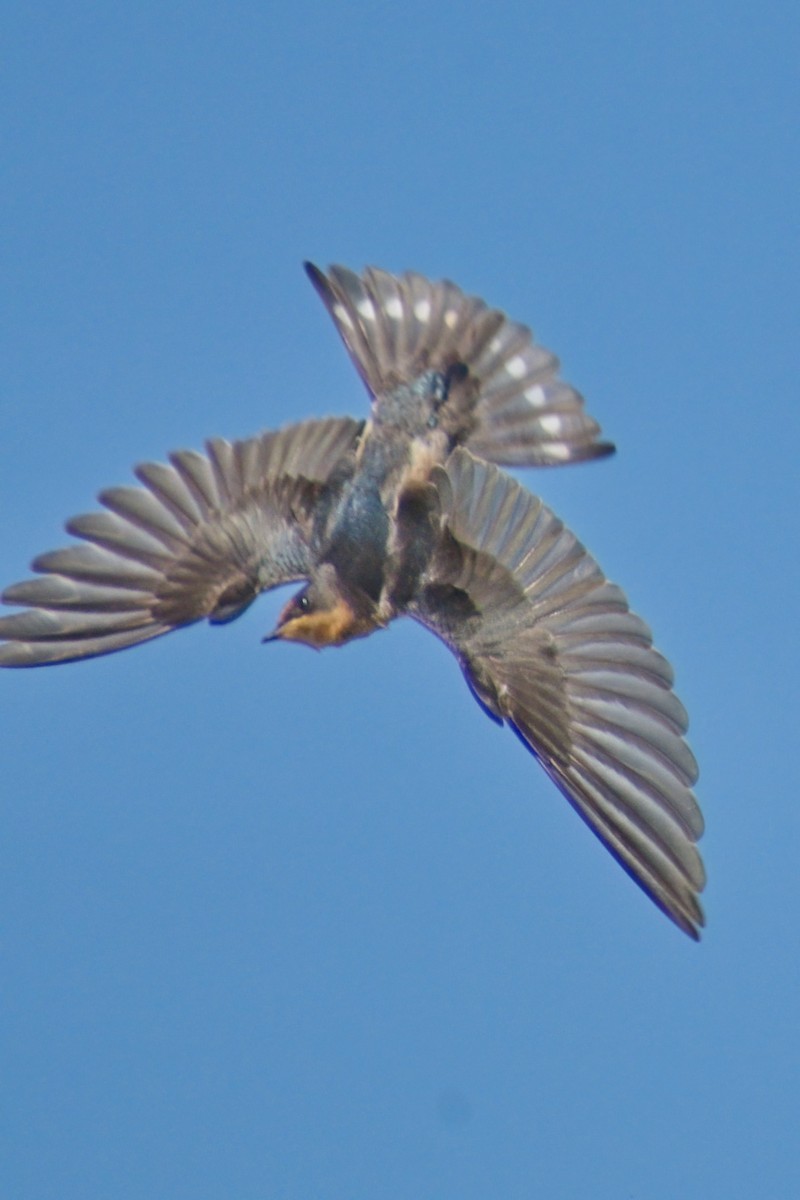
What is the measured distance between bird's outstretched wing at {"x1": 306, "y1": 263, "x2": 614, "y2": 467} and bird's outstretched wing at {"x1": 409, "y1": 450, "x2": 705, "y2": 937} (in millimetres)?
326

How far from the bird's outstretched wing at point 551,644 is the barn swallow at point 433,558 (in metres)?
0.01

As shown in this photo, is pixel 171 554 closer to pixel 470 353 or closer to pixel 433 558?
pixel 433 558

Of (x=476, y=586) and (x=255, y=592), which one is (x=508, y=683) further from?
(x=255, y=592)

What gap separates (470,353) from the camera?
9.48 metres

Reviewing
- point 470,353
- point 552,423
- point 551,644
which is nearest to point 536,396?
point 552,423

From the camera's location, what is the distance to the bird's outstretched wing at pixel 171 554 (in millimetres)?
8484

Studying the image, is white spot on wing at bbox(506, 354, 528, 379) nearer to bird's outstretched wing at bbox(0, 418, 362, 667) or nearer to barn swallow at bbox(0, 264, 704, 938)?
barn swallow at bbox(0, 264, 704, 938)

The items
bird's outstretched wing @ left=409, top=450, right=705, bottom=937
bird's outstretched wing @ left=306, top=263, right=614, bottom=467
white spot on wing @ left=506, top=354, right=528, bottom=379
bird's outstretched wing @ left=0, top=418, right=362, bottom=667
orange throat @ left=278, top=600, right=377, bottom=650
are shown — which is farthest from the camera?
white spot on wing @ left=506, top=354, right=528, bottom=379

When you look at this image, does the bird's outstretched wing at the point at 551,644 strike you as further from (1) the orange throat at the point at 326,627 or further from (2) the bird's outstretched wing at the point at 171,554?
(2) the bird's outstretched wing at the point at 171,554

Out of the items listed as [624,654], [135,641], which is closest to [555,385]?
[624,654]

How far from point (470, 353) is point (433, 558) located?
49.4 inches

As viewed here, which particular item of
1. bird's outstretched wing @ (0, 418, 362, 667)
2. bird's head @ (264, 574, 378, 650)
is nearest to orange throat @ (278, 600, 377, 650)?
bird's head @ (264, 574, 378, 650)

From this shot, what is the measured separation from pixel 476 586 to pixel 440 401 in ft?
3.68

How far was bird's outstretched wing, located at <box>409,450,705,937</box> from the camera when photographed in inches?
355
